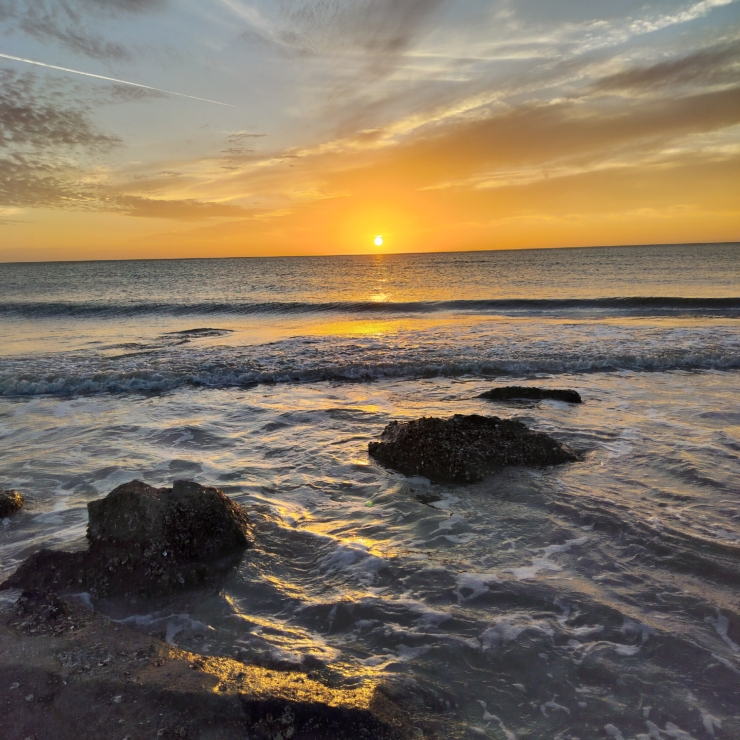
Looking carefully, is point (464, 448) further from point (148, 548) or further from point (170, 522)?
point (148, 548)

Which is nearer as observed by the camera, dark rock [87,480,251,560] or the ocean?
the ocean

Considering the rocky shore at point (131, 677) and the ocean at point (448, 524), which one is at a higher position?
the rocky shore at point (131, 677)

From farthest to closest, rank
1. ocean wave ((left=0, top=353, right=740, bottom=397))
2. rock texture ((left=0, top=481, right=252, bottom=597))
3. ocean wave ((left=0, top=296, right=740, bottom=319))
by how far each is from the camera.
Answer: ocean wave ((left=0, top=296, right=740, bottom=319)) → ocean wave ((left=0, top=353, right=740, bottom=397)) → rock texture ((left=0, top=481, right=252, bottom=597))

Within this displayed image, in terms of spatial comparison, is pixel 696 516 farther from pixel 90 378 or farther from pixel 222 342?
pixel 222 342

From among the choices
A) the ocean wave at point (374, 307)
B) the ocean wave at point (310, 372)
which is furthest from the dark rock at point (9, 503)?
the ocean wave at point (374, 307)

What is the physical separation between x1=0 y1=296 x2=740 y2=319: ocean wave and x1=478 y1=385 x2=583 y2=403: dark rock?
16.2 m

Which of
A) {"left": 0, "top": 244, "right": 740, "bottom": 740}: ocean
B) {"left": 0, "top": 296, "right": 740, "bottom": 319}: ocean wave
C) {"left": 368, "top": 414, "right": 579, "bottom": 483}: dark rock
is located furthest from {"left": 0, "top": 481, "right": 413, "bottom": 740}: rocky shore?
{"left": 0, "top": 296, "right": 740, "bottom": 319}: ocean wave

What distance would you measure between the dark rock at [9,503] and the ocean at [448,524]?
0.36 ft

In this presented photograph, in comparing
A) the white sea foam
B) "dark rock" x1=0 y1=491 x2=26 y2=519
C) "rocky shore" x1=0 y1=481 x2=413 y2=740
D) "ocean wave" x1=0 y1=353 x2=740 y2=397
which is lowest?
"ocean wave" x1=0 y1=353 x2=740 y2=397

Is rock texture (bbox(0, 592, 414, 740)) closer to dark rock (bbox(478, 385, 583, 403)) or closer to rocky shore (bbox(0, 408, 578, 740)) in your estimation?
rocky shore (bbox(0, 408, 578, 740))

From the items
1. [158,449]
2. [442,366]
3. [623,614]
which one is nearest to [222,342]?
[442,366]

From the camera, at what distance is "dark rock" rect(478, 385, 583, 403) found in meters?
8.70

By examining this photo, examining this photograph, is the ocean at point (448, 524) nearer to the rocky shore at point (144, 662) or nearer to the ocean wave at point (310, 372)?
the ocean wave at point (310, 372)

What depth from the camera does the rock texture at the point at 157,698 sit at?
7.66 feet
